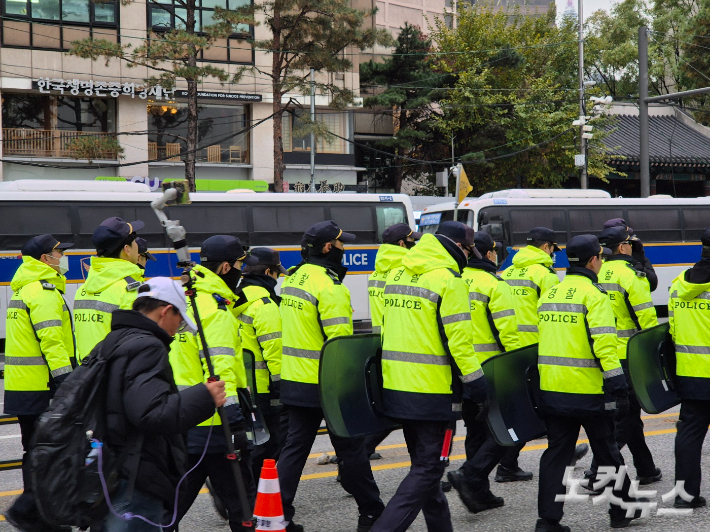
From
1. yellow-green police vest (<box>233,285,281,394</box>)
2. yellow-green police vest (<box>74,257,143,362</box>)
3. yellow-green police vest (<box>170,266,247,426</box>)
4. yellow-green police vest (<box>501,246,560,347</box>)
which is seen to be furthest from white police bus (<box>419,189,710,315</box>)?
yellow-green police vest (<box>170,266,247,426</box>)

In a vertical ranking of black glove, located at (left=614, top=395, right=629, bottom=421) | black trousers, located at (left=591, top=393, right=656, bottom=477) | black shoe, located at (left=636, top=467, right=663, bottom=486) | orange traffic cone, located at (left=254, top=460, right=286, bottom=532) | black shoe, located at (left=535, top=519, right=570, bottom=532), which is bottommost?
black shoe, located at (left=636, top=467, right=663, bottom=486)

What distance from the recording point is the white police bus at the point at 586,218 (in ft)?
64.6

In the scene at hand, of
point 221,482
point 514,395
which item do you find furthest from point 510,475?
point 221,482

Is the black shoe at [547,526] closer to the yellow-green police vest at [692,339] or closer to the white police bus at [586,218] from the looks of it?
the yellow-green police vest at [692,339]

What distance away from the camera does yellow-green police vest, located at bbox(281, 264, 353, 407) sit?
5.28 meters

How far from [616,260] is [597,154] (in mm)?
27707

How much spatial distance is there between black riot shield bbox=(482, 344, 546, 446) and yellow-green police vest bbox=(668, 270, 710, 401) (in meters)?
1.08

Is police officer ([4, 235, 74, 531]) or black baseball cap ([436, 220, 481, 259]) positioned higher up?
black baseball cap ([436, 220, 481, 259])

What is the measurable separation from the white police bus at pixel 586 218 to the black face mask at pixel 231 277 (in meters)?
14.6

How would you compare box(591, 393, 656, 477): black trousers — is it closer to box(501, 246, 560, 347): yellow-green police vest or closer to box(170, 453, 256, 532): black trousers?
box(501, 246, 560, 347): yellow-green police vest

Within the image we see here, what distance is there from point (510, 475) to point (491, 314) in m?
1.33

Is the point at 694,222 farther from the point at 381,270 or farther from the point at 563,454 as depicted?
the point at 563,454

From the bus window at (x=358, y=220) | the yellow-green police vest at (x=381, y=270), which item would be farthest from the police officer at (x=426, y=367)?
the bus window at (x=358, y=220)
